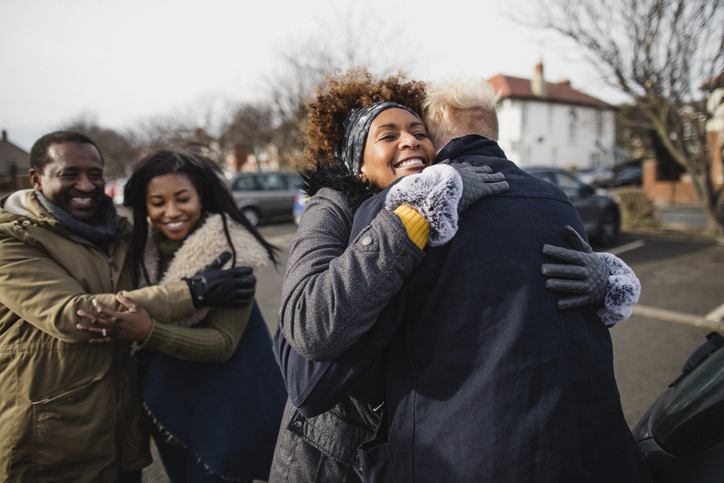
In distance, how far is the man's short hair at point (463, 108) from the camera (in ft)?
4.98

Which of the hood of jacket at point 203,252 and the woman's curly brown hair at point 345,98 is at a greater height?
the woman's curly brown hair at point 345,98

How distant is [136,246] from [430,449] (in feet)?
5.68

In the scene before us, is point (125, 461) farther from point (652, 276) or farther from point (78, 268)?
point (652, 276)

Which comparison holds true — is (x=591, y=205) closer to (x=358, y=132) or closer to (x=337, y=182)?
(x=358, y=132)

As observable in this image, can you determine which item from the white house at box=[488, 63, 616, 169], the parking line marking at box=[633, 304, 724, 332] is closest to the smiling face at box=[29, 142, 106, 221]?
the parking line marking at box=[633, 304, 724, 332]

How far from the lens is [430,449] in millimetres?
975

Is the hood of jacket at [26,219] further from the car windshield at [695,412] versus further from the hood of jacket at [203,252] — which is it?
the car windshield at [695,412]

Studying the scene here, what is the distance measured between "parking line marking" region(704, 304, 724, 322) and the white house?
25.5 metres

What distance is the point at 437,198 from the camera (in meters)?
0.99

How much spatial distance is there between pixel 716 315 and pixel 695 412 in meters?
5.23

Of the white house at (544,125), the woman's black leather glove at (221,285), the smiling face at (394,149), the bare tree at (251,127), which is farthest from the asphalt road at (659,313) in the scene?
the white house at (544,125)

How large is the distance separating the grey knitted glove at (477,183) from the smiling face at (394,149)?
381 millimetres

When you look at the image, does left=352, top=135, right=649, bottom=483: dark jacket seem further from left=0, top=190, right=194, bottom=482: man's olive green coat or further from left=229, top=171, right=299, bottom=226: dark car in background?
left=229, top=171, right=299, bottom=226: dark car in background

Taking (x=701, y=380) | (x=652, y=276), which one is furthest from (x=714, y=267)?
(x=701, y=380)
